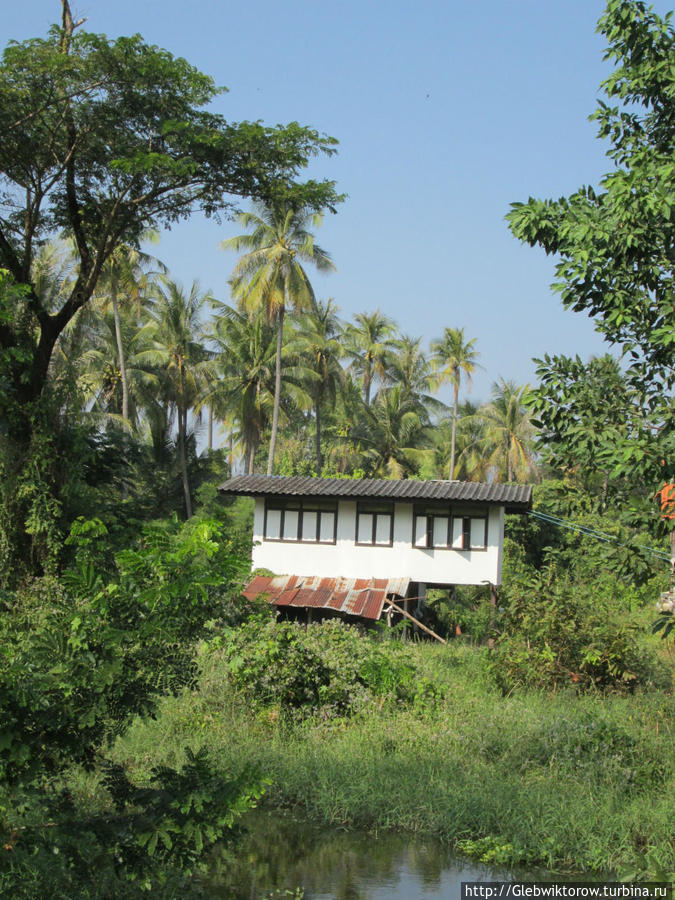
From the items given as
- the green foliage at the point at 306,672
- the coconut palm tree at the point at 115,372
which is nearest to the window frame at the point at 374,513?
the green foliage at the point at 306,672

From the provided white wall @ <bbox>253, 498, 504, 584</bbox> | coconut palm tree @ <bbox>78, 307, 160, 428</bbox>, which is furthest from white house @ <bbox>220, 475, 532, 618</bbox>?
coconut palm tree @ <bbox>78, 307, 160, 428</bbox>

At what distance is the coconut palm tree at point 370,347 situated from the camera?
44531 millimetres

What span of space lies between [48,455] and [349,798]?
780 centimetres

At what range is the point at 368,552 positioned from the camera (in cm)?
2469

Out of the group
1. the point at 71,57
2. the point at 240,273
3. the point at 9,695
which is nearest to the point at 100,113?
the point at 71,57

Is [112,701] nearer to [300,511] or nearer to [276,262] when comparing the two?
[300,511]

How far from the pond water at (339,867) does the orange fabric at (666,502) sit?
149 inches

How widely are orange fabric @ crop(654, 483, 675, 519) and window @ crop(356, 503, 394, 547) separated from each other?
18.4 m

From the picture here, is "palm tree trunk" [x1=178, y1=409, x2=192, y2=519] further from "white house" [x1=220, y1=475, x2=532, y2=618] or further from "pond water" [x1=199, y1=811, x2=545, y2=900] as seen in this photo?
"pond water" [x1=199, y1=811, x2=545, y2=900]

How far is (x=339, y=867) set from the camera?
8234 millimetres

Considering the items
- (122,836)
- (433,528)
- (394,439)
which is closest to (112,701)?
(122,836)

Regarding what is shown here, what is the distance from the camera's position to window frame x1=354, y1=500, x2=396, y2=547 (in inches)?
969

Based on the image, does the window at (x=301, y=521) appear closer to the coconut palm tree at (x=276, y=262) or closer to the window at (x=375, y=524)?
the window at (x=375, y=524)

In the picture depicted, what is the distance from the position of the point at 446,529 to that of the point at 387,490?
196 cm
